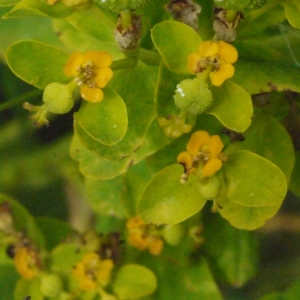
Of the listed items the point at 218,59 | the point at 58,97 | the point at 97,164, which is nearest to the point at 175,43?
the point at 218,59

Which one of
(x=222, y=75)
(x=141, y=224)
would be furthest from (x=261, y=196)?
(x=141, y=224)

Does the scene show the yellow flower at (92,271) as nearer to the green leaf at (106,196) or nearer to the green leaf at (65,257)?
the green leaf at (65,257)

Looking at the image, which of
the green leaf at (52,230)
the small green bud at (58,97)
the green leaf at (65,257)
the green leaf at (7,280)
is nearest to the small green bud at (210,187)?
the small green bud at (58,97)

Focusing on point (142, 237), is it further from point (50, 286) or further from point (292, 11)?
point (292, 11)

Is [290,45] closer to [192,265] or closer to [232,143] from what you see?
[232,143]

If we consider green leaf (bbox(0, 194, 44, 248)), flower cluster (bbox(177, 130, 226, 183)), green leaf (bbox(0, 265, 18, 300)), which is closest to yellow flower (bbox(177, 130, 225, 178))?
flower cluster (bbox(177, 130, 226, 183))

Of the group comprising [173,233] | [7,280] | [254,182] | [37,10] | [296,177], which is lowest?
[7,280]
